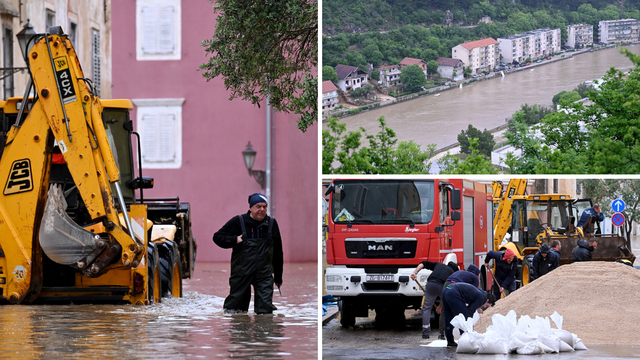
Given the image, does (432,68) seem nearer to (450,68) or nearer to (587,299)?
(450,68)

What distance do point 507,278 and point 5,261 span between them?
23.2ft

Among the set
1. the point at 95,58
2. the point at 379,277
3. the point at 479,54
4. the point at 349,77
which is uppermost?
the point at 95,58

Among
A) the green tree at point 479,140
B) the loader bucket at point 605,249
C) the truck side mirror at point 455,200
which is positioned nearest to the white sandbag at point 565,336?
the loader bucket at point 605,249

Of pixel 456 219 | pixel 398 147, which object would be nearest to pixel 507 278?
pixel 456 219

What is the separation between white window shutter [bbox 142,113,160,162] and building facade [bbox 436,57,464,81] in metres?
18.9

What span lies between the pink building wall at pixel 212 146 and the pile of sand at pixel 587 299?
51.5ft

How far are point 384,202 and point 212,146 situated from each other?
16669mm

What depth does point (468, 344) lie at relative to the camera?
11.3 metres

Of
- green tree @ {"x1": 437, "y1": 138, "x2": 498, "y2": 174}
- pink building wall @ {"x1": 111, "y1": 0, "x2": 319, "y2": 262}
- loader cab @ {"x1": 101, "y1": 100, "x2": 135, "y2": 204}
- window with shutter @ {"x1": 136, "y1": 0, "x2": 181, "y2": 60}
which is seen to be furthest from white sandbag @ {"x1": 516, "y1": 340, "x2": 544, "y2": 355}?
window with shutter @ {"x1": 136, "y1": 0, "x2": 181, "y2": 60}

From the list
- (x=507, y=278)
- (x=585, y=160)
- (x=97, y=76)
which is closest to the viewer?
(x=585, y=160)

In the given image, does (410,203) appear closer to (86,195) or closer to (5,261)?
(86,195)

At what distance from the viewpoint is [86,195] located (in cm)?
1162

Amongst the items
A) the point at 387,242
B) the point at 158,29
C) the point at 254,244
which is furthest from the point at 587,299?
the point at 158,29

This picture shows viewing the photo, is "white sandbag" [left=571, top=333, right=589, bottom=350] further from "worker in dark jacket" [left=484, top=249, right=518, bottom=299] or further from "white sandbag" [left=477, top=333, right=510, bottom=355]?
"worker in dark jacket" [left=484, top=249, right=518, bottom=299]
